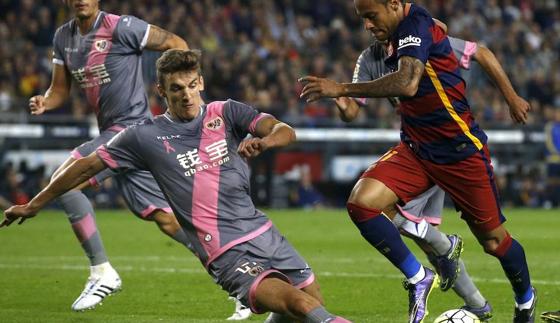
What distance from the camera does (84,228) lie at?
396 inches

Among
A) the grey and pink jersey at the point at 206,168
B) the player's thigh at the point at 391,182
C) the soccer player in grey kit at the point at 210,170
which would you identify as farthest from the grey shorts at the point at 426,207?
the grey and pink jersey at the point at 206,168

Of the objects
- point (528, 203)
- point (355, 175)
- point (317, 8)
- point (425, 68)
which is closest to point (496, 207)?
point (425, 68)

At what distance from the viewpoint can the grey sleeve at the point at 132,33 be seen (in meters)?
10.2

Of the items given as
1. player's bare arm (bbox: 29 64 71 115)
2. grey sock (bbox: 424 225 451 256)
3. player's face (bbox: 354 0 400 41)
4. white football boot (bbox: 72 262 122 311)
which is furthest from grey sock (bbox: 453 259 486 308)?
player's bare arm (bbox: 29 64 71 115)

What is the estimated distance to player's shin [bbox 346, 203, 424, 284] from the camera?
307 inches

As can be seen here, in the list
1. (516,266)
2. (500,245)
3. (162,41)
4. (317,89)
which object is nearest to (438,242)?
(500,245)

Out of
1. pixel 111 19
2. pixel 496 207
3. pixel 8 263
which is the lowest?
pixel 8 263

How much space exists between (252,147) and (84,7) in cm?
421

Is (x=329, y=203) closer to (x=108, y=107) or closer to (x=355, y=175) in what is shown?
(x=355, y=175)

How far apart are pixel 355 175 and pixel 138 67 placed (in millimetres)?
12749

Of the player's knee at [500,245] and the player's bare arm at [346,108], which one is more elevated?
the player's bare arm at [346,108]

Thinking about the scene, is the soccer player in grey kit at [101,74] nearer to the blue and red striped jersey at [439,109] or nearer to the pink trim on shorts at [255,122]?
the blue and red striped jersey at [439,109]

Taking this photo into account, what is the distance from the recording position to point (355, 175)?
2281 cm

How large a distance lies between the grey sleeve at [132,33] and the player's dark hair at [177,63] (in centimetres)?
334
